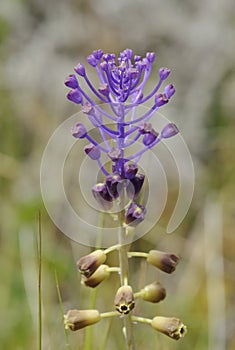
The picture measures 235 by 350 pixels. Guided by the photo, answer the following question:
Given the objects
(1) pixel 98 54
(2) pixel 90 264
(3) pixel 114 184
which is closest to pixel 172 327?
(2) pixel 90 264

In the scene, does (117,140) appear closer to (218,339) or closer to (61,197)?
(218,339)

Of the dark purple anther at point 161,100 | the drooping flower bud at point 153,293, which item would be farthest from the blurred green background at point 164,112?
the dark purple anther at point 161,100

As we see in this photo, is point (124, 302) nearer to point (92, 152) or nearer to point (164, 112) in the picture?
point (92, 152)

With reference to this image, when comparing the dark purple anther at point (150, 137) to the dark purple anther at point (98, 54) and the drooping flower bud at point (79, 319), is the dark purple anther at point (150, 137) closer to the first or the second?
the dark purple anther at point (98, 54)

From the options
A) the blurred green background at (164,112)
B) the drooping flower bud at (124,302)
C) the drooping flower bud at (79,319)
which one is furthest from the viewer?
the blurred green background at (164,112)

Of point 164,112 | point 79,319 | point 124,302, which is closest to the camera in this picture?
point 124,302
